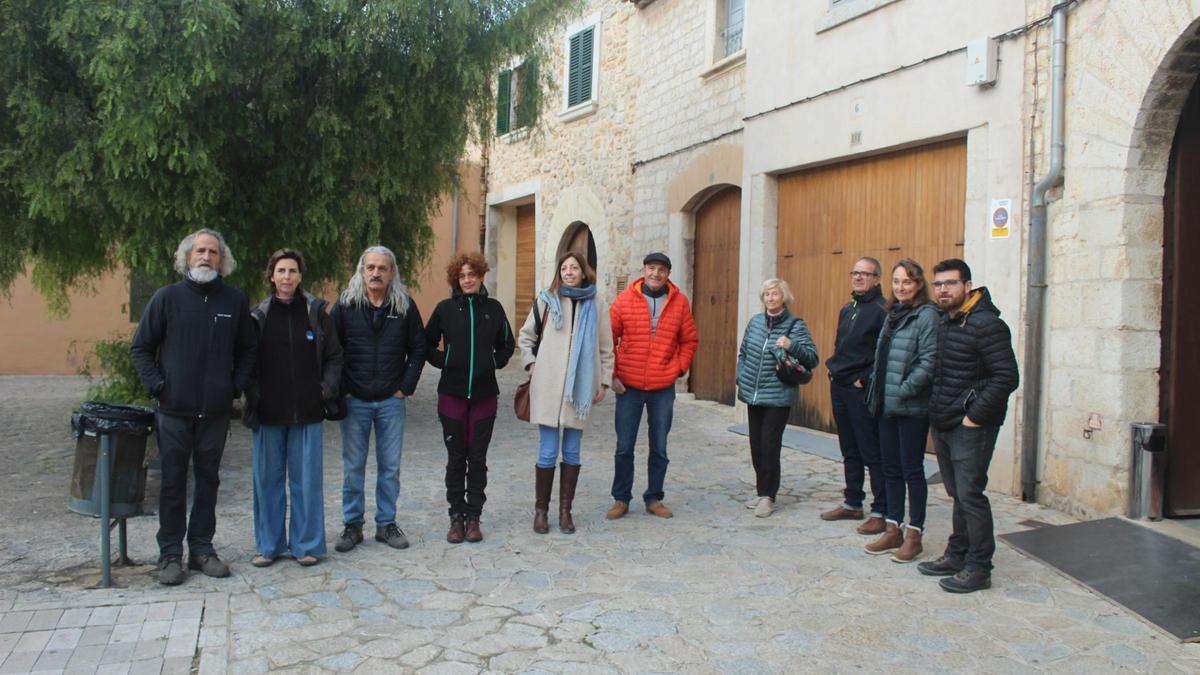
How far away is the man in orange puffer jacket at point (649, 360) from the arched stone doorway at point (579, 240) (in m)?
8.96

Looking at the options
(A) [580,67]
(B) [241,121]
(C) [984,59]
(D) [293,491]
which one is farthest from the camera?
(A) [580,67]

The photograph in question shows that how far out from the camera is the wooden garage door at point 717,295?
36.9 feet

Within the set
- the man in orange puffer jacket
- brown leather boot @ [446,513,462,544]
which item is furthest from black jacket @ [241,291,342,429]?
the man in orange puffer jacket

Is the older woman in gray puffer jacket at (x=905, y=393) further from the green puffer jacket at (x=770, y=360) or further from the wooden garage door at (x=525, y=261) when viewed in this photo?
the wooden garage door at (x=525, y=261)

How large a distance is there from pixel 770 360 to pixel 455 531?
2.26 meters

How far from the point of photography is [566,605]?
4375 millimetres

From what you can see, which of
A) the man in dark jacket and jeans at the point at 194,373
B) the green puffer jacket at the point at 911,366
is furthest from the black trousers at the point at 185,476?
the green puffer jacket at the point at 911,366

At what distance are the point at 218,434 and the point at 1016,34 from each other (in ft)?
20.0

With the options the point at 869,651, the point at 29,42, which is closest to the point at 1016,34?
the point at 869,651

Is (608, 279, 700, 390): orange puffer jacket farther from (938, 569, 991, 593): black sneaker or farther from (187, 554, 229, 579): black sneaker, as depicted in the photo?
(187, 554, 229, 579): black sneaker

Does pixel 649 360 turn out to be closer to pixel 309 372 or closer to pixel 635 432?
pixel 635 432

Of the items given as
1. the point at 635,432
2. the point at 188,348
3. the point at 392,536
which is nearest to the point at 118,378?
the point at 392,536

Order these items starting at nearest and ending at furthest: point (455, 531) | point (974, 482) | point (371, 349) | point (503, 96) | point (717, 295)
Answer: point (974, 482) → point (371, 349) → point (455, 531) → point (503, 96) → point (717, 295)

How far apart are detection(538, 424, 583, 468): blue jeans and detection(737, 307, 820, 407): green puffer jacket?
48.6 inches
